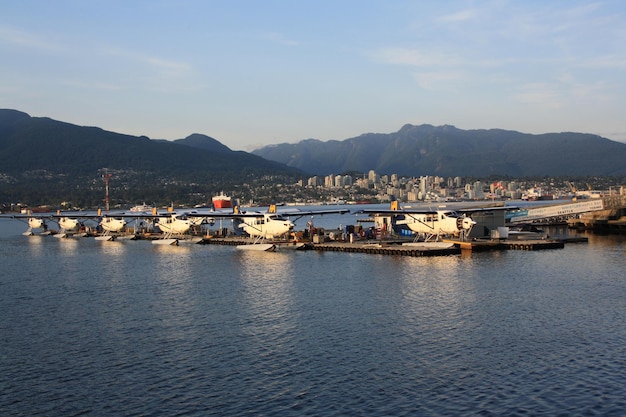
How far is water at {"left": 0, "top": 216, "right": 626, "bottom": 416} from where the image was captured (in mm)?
17062

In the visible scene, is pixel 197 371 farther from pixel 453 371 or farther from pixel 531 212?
pixel 531 212

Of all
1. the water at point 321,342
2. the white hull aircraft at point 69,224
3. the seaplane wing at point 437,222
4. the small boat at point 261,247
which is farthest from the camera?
the white hull aircraft at point 69,224

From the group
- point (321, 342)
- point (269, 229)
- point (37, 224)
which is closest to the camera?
point (321, 342)

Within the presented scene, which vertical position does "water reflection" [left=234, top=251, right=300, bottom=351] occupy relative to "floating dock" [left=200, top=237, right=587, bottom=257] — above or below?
below

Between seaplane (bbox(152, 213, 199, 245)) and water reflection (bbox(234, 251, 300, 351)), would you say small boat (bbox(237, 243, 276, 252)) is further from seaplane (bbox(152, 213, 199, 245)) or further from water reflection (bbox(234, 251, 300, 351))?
seaplane (bbox(152, 213, 199, 245))

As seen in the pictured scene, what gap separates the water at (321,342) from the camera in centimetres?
1706

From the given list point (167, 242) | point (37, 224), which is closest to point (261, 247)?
point (167, 242)

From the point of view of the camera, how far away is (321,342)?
22516mm

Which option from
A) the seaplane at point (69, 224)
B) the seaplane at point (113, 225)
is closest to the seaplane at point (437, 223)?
the seaplane at point (113, 225)

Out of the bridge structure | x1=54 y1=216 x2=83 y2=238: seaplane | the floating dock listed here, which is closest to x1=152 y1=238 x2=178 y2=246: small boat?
the floating dock

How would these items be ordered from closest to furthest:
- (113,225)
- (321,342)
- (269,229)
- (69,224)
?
(321,342) < (269,229) < (113,225) < (69,224)

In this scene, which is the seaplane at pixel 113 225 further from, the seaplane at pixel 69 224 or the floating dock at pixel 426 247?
the floating dock at pixel 426 247

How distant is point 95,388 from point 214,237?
4767 cm

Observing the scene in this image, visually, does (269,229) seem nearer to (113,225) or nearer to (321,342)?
(113,225)
